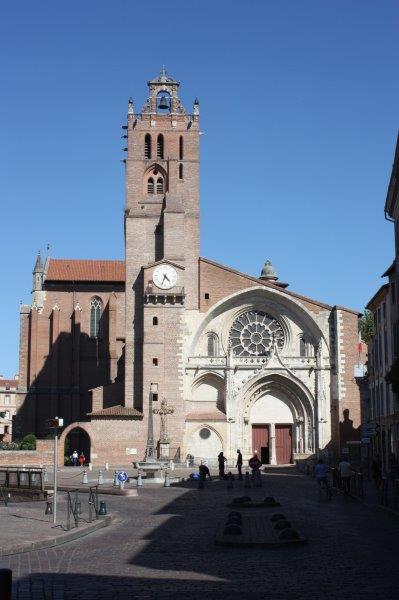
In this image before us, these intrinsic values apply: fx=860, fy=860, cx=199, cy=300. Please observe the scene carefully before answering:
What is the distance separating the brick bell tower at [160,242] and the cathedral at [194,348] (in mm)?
75

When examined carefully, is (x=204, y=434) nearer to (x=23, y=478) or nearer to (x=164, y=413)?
(x=164, y=413)

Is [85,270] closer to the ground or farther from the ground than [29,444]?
farther from the ground

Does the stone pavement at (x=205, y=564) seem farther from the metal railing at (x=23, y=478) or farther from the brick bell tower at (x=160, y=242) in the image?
the brick bell tower at (x=160, y=242)

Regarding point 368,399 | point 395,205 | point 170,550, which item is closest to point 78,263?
point 368,399

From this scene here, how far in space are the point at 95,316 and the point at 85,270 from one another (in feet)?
15.1

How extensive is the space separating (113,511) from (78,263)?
5247 cm

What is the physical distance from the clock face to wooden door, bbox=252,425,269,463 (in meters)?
11.9

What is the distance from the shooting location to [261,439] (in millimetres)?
60656

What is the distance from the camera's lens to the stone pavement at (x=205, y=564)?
1191 centimetres

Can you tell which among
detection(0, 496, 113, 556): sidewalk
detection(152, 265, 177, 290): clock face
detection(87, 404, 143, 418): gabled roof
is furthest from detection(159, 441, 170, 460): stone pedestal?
detection(0, 496, 113, 556): sidewalk

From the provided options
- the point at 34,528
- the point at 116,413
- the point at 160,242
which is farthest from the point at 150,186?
the point at 34,528

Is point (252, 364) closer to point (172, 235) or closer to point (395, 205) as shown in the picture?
point (172, 235)

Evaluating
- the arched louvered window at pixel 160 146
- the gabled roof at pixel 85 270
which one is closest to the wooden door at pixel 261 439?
the gabled roof at pixel 85 270

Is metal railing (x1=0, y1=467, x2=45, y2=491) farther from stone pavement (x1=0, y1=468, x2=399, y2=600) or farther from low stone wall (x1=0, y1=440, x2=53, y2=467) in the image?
low stone wall (x1=0, y1=440, x2=53, y2=467)
